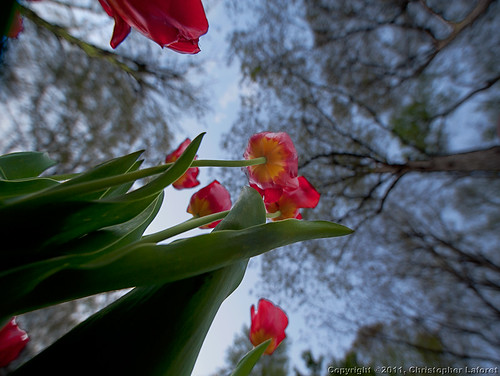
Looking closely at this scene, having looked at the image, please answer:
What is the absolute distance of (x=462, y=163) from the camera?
3.20ft

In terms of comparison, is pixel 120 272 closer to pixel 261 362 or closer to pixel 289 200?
pixel 289 200

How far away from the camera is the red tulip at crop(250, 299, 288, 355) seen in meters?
0.23

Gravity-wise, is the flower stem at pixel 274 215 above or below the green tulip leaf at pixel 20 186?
below

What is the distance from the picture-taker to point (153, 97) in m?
1.33


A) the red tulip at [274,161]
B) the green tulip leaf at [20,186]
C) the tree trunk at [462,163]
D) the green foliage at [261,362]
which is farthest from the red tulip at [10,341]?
the tree trunk at [462,163]

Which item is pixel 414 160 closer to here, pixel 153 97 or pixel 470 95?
pixel 470 95

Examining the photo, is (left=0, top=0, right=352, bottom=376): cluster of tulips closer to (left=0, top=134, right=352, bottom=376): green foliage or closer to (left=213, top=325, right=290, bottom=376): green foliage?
(left=0, top=134, right=352, bottom=376): green foliage

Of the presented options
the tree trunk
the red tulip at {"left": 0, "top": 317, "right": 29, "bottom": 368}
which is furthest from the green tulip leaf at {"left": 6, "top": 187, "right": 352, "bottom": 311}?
the tree trunk

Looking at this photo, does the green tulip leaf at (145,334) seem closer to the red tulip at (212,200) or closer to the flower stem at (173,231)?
the flower stem at (173,231)

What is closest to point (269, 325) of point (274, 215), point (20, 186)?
point (274, 215)

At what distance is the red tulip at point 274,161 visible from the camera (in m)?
0.25

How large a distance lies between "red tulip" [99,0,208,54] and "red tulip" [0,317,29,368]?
178mm

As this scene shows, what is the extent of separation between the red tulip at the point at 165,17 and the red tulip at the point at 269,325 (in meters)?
0.20

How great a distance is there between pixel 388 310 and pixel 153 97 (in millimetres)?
1210
